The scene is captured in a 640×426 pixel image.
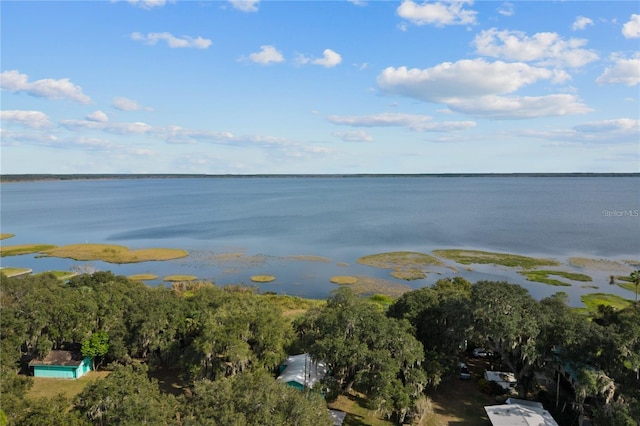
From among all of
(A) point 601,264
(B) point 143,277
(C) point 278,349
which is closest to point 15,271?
(B) point 143,277

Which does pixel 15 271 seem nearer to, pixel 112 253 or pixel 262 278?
pixel 112 253

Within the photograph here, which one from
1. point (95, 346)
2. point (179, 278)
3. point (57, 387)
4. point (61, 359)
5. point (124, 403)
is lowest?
point (57, 387)

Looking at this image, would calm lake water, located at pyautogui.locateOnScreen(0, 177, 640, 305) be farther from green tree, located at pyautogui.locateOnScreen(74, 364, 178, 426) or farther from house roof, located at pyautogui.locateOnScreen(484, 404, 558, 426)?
green tree, located at pyautogui.locateOnScreen(74, 364, 178, 426)

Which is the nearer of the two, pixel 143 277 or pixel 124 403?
pixel 124 403

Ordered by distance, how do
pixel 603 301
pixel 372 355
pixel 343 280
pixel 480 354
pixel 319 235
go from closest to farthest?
pixel 372 355 < pixel 480 354 < pixel 603 301 < pixel 343 280 < pixel 319 235

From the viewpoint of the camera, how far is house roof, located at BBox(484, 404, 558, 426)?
64.4 feet

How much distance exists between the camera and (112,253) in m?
67.9

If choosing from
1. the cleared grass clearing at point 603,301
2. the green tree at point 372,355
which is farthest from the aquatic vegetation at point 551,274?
the green tree at point 372,355

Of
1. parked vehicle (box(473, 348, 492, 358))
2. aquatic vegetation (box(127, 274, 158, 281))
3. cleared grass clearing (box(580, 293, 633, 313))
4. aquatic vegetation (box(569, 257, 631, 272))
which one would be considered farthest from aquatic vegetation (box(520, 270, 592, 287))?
aquatic vegetation (box(127, 274, 158, 281))

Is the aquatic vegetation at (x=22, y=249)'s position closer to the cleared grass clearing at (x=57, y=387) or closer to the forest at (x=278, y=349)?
the forest at (x=278, y=349)

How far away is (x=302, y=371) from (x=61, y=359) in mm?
15563

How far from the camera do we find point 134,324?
26.9 metres

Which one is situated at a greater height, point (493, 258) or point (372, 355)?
point (372, 355)

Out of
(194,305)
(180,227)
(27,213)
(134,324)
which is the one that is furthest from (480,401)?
(27,213)
